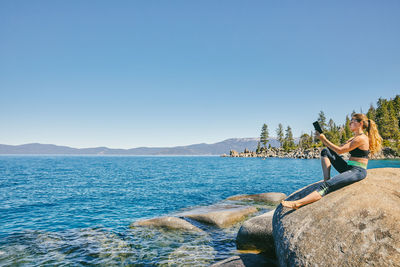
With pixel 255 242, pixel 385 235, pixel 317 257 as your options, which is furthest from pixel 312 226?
pixel 255 242

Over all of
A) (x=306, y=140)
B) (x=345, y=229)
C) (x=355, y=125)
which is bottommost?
(x=345, y=229)

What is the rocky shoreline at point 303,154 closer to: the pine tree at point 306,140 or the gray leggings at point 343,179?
the pine tree at point 306,140

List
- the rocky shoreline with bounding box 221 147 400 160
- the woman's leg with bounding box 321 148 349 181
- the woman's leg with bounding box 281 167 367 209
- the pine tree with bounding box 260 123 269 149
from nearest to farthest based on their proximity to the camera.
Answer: the woman's leg with bounding box 281 167 367 209
the woman's leg with bounding box 321 148 349 181
the rocky shoreline with bounding box 221 147 400 160
the pine tree with bounding box 260 123 269 149

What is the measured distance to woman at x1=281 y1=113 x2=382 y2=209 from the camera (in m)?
6.39

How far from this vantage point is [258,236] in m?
9.37

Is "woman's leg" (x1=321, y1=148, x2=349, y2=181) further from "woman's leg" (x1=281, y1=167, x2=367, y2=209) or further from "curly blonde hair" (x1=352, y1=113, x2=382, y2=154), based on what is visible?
"curly blonde hair" (x1=352, y1=113, x2=382, y2=154)

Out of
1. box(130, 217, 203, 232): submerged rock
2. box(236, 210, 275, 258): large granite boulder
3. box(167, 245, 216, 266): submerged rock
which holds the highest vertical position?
box(236, 210, 275, 258): large granite boulder

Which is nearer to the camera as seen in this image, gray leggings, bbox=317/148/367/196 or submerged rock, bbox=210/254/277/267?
gray leggings, bbox=317/148/367/196

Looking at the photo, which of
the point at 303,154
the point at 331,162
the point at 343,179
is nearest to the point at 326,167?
the point at 331,162

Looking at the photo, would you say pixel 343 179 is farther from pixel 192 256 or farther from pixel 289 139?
pixel 289 139

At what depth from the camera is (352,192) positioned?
6.05 m

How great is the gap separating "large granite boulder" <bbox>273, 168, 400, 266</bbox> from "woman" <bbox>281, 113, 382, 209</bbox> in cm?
17

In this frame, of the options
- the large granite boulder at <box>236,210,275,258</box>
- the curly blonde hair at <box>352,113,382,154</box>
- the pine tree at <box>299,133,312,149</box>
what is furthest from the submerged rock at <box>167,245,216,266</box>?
the pine tree at <box>299,133,312,149</box>

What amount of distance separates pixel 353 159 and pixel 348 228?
2324 mm
